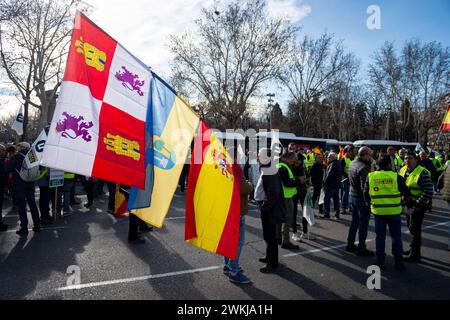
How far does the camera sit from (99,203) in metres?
9.66

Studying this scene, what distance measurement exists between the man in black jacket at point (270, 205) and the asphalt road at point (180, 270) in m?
0.28

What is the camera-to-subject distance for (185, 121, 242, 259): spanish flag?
130 inches

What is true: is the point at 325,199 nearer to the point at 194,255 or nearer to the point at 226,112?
the point at 194,255

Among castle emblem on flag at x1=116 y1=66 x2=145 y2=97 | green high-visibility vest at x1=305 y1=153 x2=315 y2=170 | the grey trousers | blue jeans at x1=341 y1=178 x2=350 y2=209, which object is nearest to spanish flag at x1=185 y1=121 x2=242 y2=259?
castle emblem on flag at x1=116 y1=66 x2=145 y2=97

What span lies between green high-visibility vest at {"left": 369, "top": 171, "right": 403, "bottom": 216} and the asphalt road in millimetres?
951

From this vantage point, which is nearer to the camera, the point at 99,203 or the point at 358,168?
the point at 358,168

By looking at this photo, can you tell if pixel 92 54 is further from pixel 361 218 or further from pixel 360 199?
pixel 361 218

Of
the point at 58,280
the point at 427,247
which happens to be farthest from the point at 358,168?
the point at 58,280

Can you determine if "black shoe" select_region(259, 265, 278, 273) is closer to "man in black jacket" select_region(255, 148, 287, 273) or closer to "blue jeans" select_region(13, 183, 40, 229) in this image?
"man in black jacket" select_region(255, 148, 287, 273)

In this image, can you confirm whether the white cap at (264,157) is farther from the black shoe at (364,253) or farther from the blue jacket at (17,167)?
the blue jacket at (17,167)

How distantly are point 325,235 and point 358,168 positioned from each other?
6.33ft

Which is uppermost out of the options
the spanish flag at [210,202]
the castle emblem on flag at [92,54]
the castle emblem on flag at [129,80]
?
the castle emblem on flag at [92,54]

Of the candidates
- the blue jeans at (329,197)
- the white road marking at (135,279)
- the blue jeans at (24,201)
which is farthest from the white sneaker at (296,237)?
the blue jeans at (24,201)

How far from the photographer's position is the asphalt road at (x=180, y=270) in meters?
3.74
